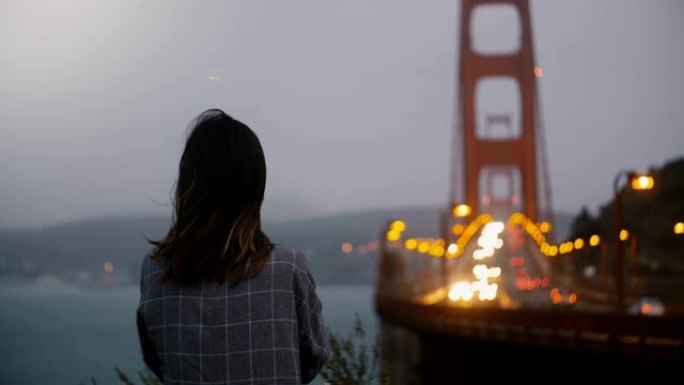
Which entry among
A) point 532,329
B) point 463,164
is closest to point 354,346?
point 532,329

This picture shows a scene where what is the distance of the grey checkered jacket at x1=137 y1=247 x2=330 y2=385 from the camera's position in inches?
63.8

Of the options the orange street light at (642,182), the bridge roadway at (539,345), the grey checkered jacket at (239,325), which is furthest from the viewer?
the orange street light at (642,182)

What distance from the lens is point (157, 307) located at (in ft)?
5.49

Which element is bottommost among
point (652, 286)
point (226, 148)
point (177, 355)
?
point (652, 286)

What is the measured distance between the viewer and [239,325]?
162 cm

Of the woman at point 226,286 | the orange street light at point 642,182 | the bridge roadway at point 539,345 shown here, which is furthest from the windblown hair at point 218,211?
the orange street light at point 642,182

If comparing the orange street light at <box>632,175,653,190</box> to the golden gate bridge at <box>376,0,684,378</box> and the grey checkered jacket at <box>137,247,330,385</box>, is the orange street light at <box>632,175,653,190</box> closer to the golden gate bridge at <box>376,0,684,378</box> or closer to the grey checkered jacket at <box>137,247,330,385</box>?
the golden gate bridge at <box>376,0,684,378</box>

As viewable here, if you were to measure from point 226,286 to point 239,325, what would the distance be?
0.06 m

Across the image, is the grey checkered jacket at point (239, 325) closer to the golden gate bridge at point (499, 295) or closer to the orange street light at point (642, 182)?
the golden gate bridge at point (499, 295)

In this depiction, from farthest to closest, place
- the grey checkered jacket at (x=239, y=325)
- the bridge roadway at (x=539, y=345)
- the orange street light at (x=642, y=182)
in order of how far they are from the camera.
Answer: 1. the orange street light at (x=642, y=182)
2. the bridge roadway at (x=539, y=345)
3. the grey checkered jacket at (x=239, y=325)

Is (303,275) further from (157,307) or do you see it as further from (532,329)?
(532,329)

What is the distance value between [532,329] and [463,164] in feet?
75.3

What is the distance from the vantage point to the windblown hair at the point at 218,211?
1.64 m

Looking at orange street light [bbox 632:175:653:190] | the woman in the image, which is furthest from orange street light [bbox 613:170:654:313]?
the woman
